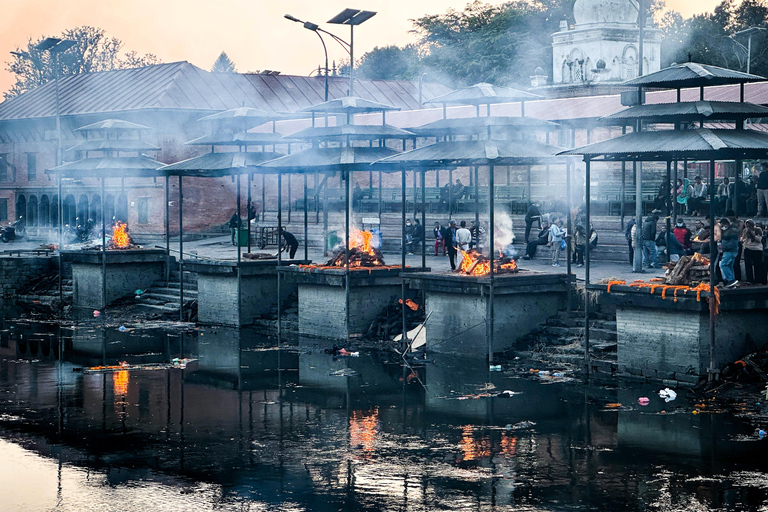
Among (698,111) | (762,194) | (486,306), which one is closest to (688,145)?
(698,111)

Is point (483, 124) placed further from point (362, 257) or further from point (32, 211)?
point (32, 211)

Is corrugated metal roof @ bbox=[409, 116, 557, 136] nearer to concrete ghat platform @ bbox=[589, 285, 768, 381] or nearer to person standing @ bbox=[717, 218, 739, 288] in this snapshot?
concrete ghat platform @ bbox=[589, 285, 768, 381]

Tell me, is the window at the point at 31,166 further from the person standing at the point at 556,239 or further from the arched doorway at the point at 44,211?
the person standing at the point at 556,239

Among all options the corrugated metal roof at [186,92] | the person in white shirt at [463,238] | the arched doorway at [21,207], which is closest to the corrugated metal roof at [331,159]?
the person in white shirt at [463,238]

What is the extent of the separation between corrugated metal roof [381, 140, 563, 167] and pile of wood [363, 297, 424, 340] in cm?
323

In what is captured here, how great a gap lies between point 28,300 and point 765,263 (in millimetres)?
26442

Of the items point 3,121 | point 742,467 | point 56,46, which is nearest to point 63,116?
point 3,121

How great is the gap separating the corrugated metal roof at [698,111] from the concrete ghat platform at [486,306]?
3.97m

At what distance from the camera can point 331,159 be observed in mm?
24672

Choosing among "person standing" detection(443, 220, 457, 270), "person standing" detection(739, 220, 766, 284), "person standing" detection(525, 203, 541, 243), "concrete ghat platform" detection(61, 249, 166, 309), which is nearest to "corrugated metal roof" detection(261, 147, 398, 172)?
"person standing" detection(443, 220, 457, 270)

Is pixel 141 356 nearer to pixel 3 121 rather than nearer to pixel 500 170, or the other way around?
pixel 500 170

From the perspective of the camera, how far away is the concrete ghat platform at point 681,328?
54.9ft

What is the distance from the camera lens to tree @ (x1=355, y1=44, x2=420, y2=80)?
278ft

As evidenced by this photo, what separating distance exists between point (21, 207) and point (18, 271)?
2704 cm
